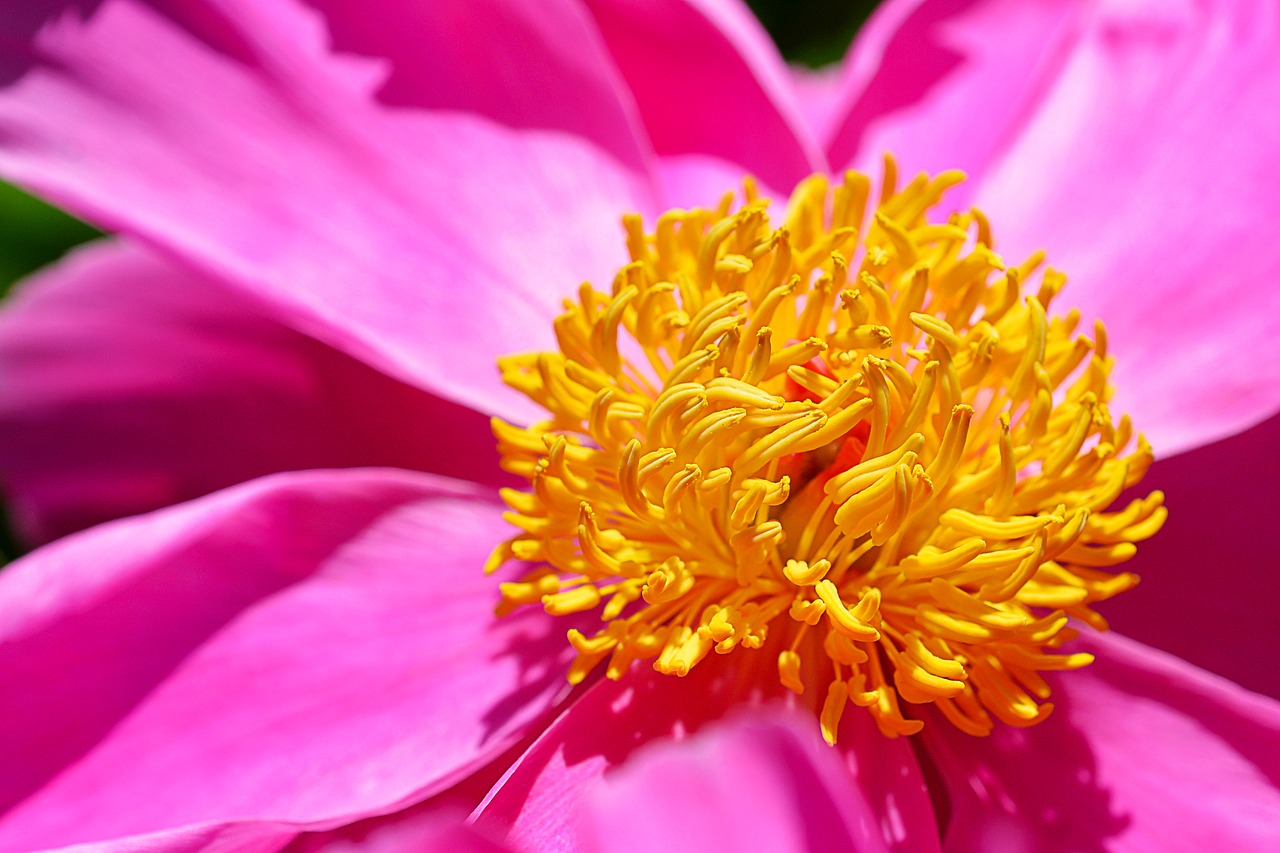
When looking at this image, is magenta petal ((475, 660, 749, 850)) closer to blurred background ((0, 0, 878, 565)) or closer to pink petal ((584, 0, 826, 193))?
pink petal ((584, 0, 826, 193))

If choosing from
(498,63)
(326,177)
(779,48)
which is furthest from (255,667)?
(779,48)

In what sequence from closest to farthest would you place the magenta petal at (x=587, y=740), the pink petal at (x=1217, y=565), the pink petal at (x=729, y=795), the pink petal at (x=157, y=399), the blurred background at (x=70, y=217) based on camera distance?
the pink petal at (x=729, y=795)
the magenta petal at (x=587, y=740)
the pink petal at (x=1217, y=565)
the pink petal at (x=157, y=399)
the blurred background at (x=70, y=217)

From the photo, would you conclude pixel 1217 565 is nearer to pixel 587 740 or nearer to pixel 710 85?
pixel 587 740

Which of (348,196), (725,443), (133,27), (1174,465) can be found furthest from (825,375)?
(133,27)

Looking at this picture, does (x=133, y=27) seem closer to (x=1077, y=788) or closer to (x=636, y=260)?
(x=636, y=260)

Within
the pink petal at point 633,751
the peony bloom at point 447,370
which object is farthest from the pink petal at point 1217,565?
the pink petal at point 633,751

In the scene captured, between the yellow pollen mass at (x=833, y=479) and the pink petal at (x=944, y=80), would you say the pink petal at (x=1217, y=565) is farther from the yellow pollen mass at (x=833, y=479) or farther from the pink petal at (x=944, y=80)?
the pink petal at (x=944, y=80)
